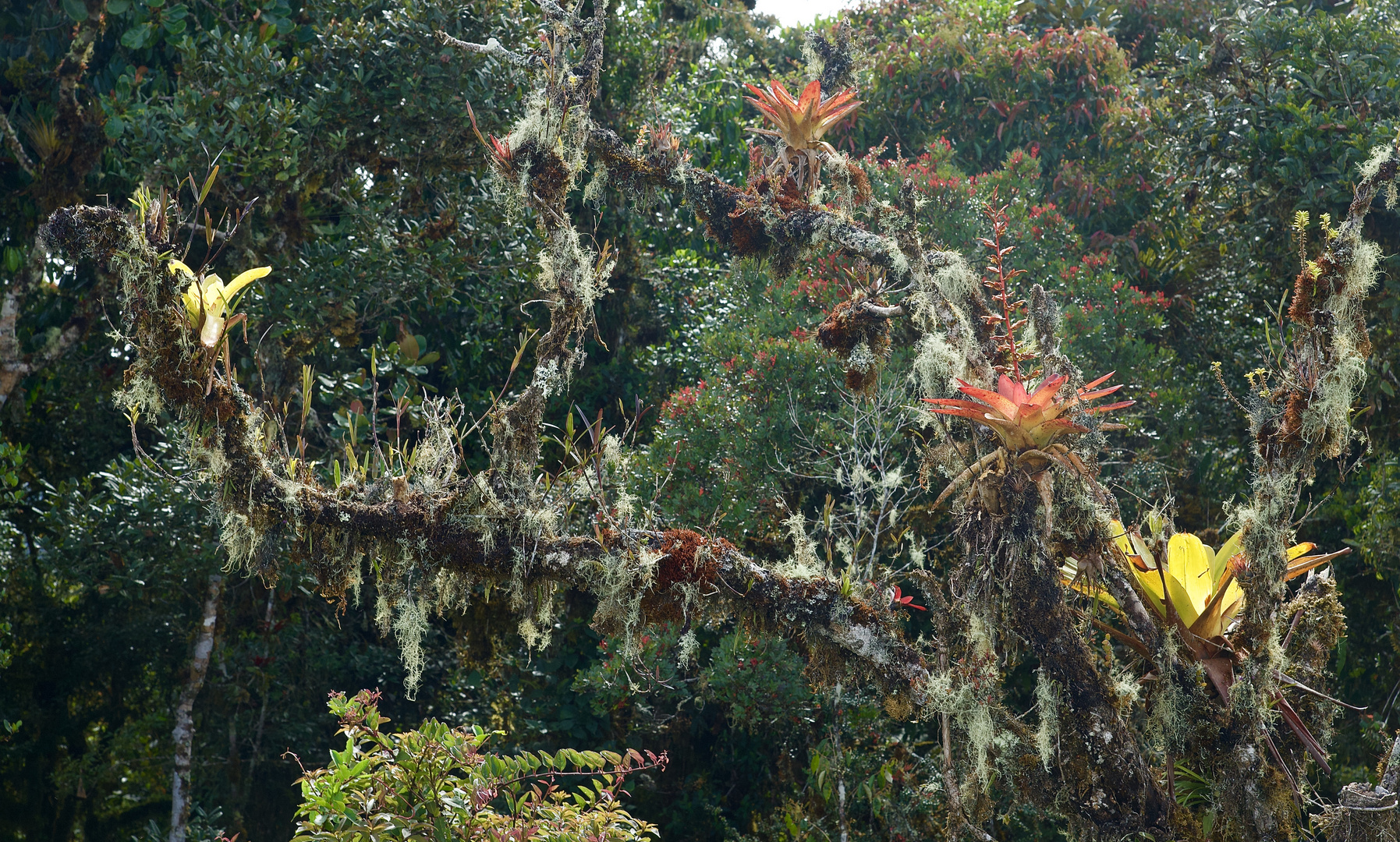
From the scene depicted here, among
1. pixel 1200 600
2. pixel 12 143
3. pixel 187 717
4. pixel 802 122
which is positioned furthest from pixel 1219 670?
pixel 12 143

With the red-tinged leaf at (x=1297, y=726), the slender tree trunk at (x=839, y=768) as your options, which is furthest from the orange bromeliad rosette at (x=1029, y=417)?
the slender tree trunk at (x=839, y=768)

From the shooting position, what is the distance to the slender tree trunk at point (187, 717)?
5293 millimetres

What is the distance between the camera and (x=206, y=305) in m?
2.58

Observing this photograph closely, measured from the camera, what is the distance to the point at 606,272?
3.12 m

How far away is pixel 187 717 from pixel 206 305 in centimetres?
360

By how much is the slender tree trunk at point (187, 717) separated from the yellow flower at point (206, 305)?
311 cm

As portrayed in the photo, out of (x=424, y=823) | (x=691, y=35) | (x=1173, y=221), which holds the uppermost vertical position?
(x=691, y=35)

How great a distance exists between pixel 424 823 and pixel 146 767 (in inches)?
193

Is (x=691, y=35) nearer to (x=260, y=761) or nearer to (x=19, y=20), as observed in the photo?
(x=19, y=20)

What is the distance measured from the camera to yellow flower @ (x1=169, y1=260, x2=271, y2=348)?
2525mm

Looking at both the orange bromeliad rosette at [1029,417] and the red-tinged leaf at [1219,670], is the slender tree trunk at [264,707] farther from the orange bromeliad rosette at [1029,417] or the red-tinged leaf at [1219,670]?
the red-tinged leaf at [1219,670]

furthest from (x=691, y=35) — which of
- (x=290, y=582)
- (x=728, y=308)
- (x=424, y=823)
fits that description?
(x=424, y=823)

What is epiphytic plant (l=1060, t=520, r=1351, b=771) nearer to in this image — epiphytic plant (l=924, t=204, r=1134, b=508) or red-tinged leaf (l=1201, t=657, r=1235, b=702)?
red-tinged leaf (l=1201, t=657, r=1235, b=702)

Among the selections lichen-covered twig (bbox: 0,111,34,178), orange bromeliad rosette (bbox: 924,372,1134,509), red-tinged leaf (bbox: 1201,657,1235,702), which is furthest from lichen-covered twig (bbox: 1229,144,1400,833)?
lichen-covered twig (bbox: 0,111,34,178)
